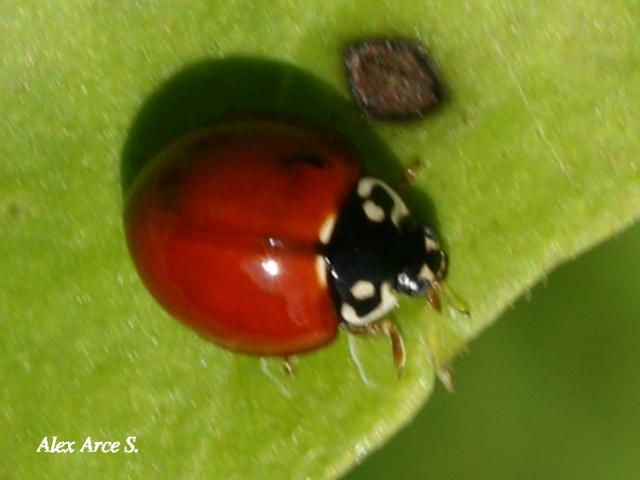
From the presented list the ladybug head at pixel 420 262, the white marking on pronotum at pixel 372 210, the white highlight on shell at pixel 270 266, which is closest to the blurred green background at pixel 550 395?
the ladybug head at pixel 420 262

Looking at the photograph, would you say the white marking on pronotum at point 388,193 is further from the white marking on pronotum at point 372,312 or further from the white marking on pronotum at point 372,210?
the white marking on pronotum at point 372,312

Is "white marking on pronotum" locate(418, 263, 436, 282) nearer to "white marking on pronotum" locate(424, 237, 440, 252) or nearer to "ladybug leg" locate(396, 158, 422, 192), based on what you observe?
"white marking on pronotum" locate(424, 237, 440, 252)

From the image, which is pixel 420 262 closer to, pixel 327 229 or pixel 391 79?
pixel 327 229

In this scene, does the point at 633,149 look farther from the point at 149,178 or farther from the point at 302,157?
the point at 149,178

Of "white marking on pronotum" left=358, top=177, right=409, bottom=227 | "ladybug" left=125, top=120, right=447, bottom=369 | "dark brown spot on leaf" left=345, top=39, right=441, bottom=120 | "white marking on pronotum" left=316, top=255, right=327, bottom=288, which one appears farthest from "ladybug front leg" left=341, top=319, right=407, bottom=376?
"dark brown spot on leaf" left=345, top=39, right=441, bottom=120

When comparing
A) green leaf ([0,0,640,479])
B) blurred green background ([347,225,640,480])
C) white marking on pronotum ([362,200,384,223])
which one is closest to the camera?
green leaf ([0,0,640,479])

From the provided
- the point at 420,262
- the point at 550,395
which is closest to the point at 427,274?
the point at 420,262

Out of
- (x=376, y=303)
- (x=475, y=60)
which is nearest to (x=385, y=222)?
(x=376, y=303)

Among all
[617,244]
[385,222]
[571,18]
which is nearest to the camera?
[571,18]
